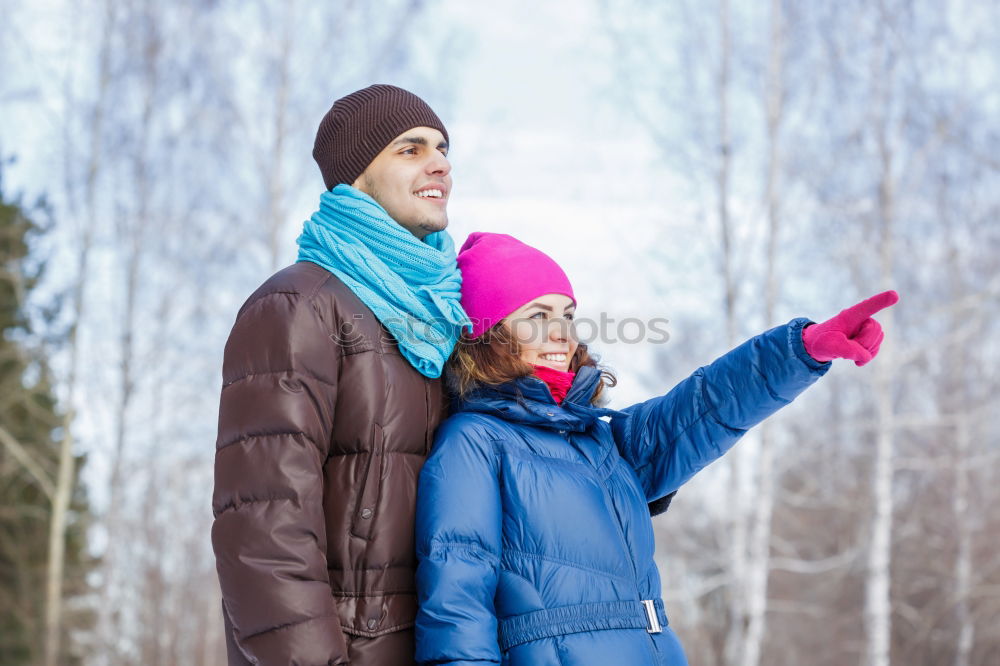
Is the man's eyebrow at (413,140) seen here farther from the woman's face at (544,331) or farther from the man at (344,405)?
the woman's face at (544,331)

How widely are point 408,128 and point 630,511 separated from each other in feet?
3.90

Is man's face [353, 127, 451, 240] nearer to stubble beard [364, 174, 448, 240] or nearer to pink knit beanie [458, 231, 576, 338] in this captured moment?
stubble beard [364, 174, 448, 240]

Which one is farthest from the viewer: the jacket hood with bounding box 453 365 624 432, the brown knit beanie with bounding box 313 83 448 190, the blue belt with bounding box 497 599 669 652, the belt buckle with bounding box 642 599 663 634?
the brown knit beanie with bounding box 313 83 448 190

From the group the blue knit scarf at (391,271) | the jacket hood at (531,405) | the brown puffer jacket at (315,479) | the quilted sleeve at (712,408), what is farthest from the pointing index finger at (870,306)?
the brown puffer jacket at (315,479)

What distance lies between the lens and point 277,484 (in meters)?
1.93

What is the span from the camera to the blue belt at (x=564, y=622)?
2.11 m

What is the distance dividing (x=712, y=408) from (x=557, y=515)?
0.61m

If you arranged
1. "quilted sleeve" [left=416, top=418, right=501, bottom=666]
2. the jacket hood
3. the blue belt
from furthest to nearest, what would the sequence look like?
the jacket hood < the blue belt < "quilted sleeve" [left=416, top=418, right=501, bottom=666]

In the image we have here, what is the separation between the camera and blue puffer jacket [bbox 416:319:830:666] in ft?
6.79

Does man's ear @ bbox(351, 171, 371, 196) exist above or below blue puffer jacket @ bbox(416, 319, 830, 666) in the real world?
above

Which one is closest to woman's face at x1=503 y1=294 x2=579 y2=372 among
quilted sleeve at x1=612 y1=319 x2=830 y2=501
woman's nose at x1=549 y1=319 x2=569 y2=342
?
woman's nose at x1=549 y1=319 x2=569 y2=342

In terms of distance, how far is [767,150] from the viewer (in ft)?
26.7

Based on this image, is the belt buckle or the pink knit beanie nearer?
the belt buckle

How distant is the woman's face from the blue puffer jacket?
99mm
